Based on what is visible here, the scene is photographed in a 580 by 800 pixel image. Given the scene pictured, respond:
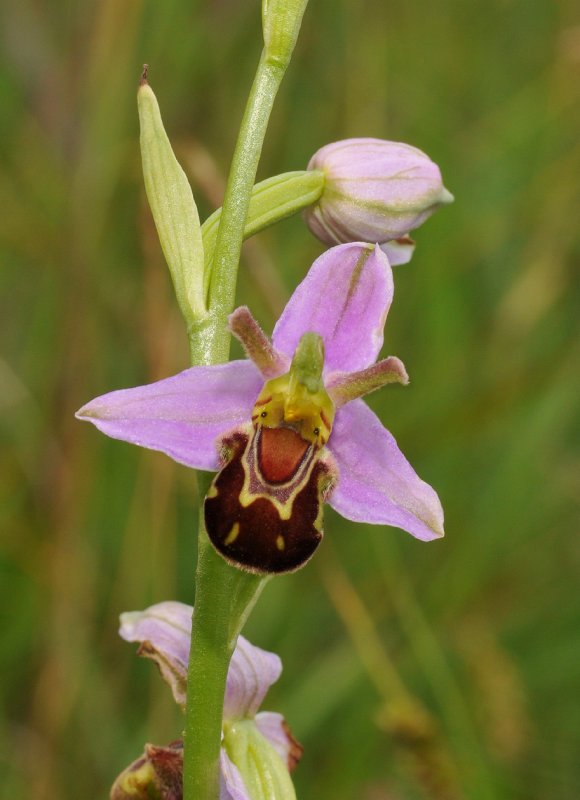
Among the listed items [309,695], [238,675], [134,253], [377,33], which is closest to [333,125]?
[377,33]

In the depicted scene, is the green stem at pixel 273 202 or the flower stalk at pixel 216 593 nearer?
the flower stalk at pixel 216 593

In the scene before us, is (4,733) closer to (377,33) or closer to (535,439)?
(535,439)

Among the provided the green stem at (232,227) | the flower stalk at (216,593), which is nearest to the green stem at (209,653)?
the flower stalk at (216,593)

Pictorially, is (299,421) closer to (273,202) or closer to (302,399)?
(302,399)

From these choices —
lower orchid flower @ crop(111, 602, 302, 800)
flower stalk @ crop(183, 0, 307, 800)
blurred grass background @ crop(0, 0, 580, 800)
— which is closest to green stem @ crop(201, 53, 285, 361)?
flower stalk @ crop(183, 0, 307, 800)

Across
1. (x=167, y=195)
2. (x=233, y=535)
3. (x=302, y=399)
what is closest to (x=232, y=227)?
(x=167, y=195)

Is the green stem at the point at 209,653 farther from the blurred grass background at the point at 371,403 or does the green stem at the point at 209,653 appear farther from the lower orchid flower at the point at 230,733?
the blurred grass background at the point at 371,403
